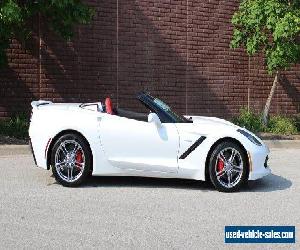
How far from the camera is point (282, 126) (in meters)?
16.3

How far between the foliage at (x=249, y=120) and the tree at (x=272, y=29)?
0.29 metres

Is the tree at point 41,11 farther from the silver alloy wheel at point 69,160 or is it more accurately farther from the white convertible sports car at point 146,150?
the silver alloy wheel at point 69,160

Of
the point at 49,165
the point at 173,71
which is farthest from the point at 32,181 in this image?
the point at 173,71

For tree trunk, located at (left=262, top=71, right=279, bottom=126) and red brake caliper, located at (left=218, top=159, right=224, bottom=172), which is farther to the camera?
tree trunk, located at (left=262, top=71, right=279, bottom=126)

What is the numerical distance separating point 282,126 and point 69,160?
32.3 ft

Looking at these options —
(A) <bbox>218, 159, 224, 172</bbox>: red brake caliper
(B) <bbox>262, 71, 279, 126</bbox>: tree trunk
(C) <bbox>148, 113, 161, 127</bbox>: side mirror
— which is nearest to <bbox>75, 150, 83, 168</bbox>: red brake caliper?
(C) <bbox>148, 113, 161, 127</bbox>: side mirror

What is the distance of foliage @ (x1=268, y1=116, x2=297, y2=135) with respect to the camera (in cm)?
1612

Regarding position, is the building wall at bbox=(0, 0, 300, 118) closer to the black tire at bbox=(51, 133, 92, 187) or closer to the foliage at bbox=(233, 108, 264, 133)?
the foliage at bbox=(233, 108, 264, 133)

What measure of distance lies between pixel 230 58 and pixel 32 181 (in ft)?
33.7

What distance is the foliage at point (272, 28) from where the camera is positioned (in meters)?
14.3

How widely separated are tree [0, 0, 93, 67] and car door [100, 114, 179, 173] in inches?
172

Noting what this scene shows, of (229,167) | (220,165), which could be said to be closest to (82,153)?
(220,165)

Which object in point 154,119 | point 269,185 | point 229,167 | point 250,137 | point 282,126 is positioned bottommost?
point 269,185

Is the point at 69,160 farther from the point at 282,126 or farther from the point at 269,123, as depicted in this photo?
the point at 269,123
